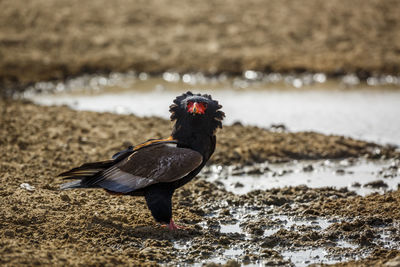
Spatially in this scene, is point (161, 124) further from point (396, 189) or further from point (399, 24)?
point (399, 24)

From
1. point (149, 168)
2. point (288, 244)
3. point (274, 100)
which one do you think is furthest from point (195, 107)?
point (274, 100)

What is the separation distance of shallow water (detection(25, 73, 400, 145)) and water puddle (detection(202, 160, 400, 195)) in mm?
1433

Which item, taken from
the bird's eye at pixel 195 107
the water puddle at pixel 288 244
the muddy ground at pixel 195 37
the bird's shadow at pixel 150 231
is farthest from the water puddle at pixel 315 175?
the muddy ground at pixel 195 37

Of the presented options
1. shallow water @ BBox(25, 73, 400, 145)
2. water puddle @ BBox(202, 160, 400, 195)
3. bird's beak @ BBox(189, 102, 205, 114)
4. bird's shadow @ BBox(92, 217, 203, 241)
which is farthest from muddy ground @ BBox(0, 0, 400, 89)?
bird's beak @ BBox(189, 102, 205, 114)

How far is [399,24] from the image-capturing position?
18828mm

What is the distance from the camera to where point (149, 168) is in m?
6.20

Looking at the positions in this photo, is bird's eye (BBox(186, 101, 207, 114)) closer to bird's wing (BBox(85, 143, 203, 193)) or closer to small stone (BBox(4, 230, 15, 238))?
bird's wing (BBox(85, 143, 203, 193))

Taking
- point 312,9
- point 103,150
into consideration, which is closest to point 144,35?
point 312,9

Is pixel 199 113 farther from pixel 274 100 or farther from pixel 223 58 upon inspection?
pixel 223 58

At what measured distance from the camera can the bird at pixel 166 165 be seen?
20.1 ft

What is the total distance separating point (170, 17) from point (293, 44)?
457 cm

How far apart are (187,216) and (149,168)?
0.97m

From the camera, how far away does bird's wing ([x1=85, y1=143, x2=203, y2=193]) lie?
6117mm

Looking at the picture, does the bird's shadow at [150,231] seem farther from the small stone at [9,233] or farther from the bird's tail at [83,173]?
the small stone at [9,233]
